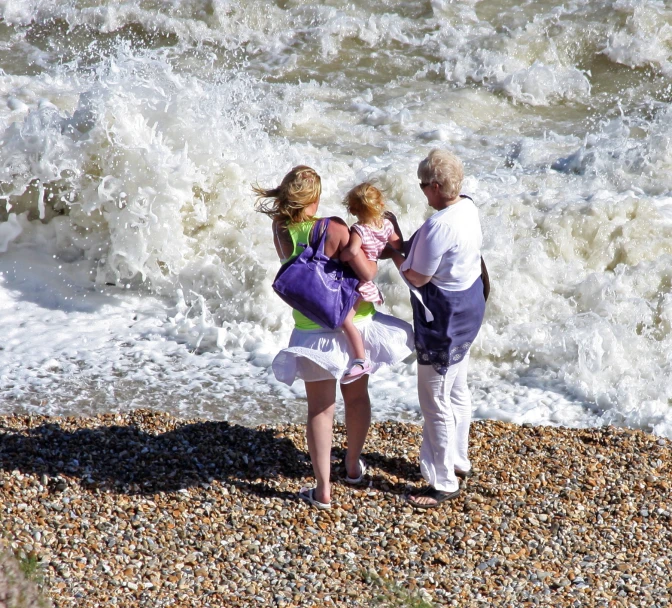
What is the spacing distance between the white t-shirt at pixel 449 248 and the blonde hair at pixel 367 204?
0.23 metres

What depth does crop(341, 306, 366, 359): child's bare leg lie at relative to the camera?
4203mm

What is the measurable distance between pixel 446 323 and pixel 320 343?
0.65 metres

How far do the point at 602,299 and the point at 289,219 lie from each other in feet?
13.9

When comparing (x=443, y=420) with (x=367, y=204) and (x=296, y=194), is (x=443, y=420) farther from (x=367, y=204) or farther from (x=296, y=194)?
(x=296, y=194)

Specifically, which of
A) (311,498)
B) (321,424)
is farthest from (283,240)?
(311,498)

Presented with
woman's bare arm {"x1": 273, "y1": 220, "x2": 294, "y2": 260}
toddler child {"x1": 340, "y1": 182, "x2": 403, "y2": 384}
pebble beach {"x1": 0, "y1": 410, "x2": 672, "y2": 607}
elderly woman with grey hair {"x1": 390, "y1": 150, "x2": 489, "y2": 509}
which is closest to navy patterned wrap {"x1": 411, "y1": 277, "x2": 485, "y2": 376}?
elderly woman with grey hair {"x1": 390, "y1": 150, "x2": 489, "y2": 509}

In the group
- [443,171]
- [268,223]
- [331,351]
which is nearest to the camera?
[443,171]

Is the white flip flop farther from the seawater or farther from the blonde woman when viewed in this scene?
the seawater

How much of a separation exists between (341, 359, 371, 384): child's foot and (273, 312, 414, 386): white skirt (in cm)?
3

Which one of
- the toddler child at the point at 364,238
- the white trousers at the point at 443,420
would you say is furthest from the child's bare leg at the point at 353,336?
the white trousers at the point at 443,420

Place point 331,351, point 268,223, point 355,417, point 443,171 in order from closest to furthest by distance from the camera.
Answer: point 443,171, point 331,351, point 355,417, point 268,223

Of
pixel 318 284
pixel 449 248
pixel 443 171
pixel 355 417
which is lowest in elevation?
pixel 355 417

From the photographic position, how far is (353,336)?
4219 mm

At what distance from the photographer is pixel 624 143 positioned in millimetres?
10117
